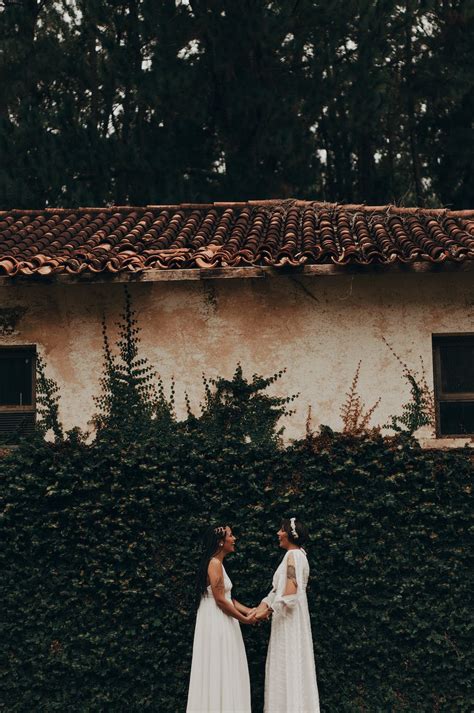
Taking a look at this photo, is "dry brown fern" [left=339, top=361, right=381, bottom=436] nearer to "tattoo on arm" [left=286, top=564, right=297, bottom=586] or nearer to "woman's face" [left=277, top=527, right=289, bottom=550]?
"woman's face" [left=277, top=527, right=289, bottom=550]

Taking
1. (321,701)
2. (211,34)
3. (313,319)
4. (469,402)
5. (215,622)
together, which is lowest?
(321,701)

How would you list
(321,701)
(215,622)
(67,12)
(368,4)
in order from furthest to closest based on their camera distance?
(67,12) < (368,4) < (321,701) < (215,622)

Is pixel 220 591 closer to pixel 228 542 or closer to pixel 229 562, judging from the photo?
pixel 228 542

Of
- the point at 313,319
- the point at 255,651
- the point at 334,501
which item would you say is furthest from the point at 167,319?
the point at 255,651

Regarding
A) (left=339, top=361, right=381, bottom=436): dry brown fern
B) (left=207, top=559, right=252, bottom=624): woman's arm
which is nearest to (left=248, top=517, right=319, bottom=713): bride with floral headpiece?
(left=207, top=559, right=252, bottom=624): woman's arm

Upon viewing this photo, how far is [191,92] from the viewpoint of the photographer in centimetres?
2022

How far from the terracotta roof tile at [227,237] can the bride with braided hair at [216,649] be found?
115 inches

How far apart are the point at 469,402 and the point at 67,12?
1310 centimetres

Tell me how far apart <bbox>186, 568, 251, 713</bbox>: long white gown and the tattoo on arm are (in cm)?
54

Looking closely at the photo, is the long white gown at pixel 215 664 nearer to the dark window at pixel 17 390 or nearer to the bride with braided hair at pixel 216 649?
the bride with braided hair at pixel 216 649

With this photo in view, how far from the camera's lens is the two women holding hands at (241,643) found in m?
10.1

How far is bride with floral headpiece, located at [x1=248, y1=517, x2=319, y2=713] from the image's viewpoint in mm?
10117

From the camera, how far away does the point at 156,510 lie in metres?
11.3

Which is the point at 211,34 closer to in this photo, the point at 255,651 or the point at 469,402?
the point at 469,402
